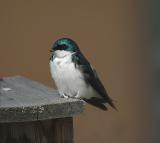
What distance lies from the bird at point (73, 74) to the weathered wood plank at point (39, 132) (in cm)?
85

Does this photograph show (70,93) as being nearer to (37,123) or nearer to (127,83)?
(37,123)

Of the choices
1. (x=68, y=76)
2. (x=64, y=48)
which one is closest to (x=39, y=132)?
(x=68, y=76)

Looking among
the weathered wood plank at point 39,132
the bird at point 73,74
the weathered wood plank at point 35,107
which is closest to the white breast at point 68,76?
the bird at point 73,74

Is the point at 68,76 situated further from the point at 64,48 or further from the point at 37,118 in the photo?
the point at 37,118

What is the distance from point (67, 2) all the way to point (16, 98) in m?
2.53

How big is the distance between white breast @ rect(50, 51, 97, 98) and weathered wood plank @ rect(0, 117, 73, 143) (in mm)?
877

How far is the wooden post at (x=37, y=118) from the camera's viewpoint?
2.94 m

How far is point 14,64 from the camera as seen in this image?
5.59 m

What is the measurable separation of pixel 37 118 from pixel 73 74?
1.11m

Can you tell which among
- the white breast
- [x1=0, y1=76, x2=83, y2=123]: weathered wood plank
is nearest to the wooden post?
[x1=0, y1=76, x2=83, y2=123]: weathered wood plank

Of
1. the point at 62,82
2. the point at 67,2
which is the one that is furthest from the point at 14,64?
the point at 62,82

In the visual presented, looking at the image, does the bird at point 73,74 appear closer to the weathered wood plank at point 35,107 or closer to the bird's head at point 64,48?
the bird's head at point 64,48

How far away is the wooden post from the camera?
294 centimetres

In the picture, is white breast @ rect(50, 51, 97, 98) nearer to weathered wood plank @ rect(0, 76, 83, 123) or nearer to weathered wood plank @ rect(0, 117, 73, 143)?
weathered wood plank @ rect(0, 76, 83, 123)
